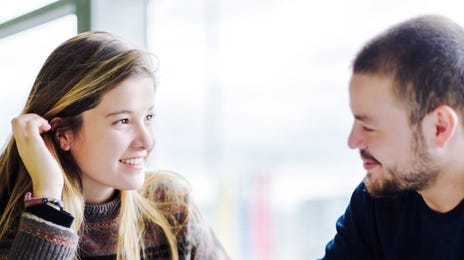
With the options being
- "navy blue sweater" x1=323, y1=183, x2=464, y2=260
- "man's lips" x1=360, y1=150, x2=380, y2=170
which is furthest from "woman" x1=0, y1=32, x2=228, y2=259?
"man's lips" x1=360, y1=150, x2=380, y2=170

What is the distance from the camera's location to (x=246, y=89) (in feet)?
14.8

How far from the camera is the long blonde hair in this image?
4.45 feet

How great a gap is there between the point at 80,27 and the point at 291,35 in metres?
1.92

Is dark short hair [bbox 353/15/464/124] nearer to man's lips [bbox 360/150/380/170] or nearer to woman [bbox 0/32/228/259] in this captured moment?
man's lips [bbox 360/150/380/170]

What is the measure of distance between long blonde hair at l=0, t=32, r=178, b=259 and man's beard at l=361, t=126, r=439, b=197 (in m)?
0.50

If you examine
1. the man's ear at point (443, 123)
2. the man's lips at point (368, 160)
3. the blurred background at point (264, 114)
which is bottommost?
Result: the blurred background at point (264, 114)

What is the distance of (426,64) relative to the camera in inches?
41.5

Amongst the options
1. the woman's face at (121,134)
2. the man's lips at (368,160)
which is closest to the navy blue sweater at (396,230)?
the man's lips at (368,160)

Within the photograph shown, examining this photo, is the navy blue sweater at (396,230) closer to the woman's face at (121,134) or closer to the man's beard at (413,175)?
the man's beard at (413,175)

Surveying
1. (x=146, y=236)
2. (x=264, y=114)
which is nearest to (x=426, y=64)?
(x=146, y=236)

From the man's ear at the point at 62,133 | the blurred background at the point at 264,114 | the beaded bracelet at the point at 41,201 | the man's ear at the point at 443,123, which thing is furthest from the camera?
the blurred background at the point at 264,114

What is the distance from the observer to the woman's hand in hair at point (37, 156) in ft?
4.35

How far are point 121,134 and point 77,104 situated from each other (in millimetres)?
109

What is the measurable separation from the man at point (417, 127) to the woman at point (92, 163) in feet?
1.48
